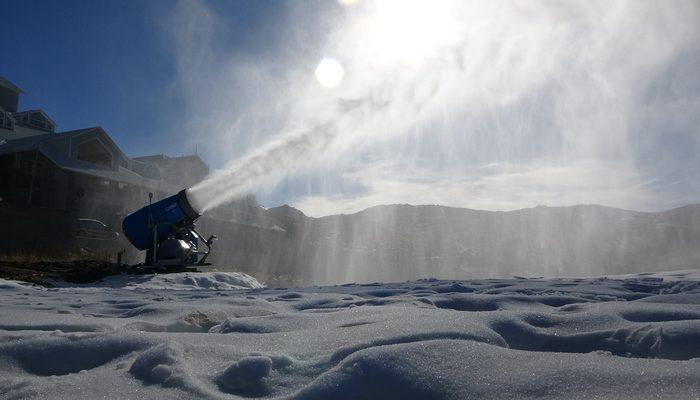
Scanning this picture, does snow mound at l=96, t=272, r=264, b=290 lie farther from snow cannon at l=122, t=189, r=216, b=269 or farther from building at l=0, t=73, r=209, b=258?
building at l=0, t=73, r=209, b=258

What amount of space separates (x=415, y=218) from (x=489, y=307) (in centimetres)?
4946

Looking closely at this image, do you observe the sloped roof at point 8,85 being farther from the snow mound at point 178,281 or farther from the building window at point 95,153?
the snow mound at point 178,281

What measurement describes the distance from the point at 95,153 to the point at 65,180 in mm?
3976

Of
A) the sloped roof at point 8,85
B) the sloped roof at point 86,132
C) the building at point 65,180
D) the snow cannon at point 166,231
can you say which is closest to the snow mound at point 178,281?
the snow cannon at point 166,231

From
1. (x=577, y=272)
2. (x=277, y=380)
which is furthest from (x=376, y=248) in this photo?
(x=277, y=380)

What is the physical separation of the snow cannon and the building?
878 cm

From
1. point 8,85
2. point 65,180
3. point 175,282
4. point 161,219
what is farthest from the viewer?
point 8,85

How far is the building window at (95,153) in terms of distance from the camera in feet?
80.0

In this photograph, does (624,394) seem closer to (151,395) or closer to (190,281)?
(151,395)

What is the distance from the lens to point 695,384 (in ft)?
5.62

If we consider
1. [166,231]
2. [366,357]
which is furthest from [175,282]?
[366,357]

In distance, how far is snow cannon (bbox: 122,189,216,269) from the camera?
43.3 ft

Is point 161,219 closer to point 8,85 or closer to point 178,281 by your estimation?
point 178,281

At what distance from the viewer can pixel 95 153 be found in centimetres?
2503
